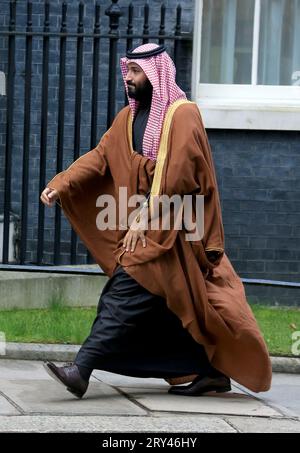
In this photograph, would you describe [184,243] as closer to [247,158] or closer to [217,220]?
[217,220]

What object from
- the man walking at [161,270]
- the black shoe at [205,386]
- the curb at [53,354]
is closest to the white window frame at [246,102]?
the curb at [53,354]

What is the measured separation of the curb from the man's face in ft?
6.55

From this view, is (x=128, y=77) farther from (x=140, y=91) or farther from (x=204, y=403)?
(x=204, y=403)

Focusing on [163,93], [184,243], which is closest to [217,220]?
[184,243]

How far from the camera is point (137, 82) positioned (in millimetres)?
7465

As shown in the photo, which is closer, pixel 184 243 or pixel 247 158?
pixel 184 243

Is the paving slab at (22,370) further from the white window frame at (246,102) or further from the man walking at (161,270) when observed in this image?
the white window frame at (246,102)

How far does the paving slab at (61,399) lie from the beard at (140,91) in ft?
5.71

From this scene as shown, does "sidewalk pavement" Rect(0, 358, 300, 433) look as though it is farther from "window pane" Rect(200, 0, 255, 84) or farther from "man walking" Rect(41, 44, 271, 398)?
"window pane" Rect(200, 0, 255, 84)

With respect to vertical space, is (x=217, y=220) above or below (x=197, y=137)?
below

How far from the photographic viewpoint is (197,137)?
730cm
